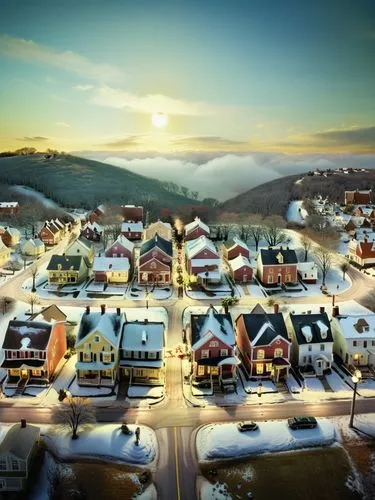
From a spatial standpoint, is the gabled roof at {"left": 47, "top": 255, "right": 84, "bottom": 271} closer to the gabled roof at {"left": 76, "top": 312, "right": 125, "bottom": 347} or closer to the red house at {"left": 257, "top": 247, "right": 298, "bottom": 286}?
the gabled roof at {"left": 76, "top": 312, "right": 125, "bottom": 347}

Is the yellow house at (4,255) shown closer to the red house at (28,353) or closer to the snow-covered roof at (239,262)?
the snow-covered roof at (239,262)

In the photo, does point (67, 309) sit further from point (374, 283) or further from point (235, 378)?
point (374, 283)

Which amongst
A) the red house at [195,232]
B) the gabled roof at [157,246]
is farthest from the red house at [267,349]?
the red house at [195,232]

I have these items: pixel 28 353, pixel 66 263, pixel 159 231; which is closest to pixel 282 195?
pixel 159 231

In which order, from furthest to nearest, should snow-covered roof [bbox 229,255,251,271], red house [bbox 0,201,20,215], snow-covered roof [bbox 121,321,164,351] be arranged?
red house [bbox 0,201,20,215] < snow-covered roof [bbox 229,255,251,271] < snow-covered roof [bbox 121,321,164,351]

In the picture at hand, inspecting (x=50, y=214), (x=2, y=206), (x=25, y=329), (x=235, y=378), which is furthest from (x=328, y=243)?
(x=2, y=206)

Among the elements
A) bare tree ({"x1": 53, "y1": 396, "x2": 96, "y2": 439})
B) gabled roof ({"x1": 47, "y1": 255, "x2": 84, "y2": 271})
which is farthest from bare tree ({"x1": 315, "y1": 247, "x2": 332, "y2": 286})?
bare tree ({"x1": 53, "y1": 396, "x2": 96, "y2": 439})

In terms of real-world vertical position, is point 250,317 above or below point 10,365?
above
